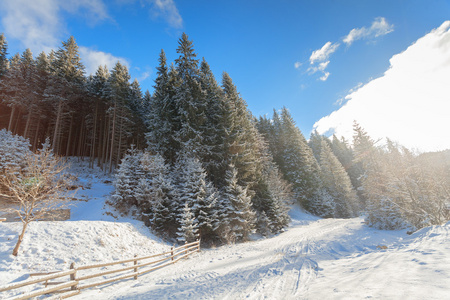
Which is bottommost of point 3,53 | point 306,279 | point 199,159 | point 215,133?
point 306,279

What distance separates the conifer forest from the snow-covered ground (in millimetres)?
5682

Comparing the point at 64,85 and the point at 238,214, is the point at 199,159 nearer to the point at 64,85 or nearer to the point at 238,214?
the point at 238,214

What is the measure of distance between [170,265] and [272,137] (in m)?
41.4

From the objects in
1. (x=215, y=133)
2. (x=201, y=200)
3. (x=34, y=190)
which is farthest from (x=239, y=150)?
(x=34, y=190)

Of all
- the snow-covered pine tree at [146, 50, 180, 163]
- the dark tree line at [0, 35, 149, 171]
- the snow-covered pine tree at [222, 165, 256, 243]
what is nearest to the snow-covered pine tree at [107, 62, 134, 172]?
the dark tree line at [0, 35, 149, 171]

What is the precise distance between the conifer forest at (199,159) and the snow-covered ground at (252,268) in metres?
5.68

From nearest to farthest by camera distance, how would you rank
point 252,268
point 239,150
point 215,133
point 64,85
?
point 252,268 < point 239,150 < point 215,133 < point 64,85

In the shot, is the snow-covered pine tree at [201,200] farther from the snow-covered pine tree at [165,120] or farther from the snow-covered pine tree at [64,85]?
the snow-covered pine tree at [64,85]

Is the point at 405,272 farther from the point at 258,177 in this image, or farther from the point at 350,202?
the point at 350,202

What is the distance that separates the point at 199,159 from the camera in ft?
77.6

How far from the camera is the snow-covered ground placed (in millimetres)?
5543

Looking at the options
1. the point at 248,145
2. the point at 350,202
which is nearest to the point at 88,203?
the point at 248,145

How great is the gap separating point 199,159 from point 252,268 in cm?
1556

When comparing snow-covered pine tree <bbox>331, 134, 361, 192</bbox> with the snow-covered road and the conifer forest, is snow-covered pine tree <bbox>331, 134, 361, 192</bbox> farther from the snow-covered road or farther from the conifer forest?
the snow-covered road
